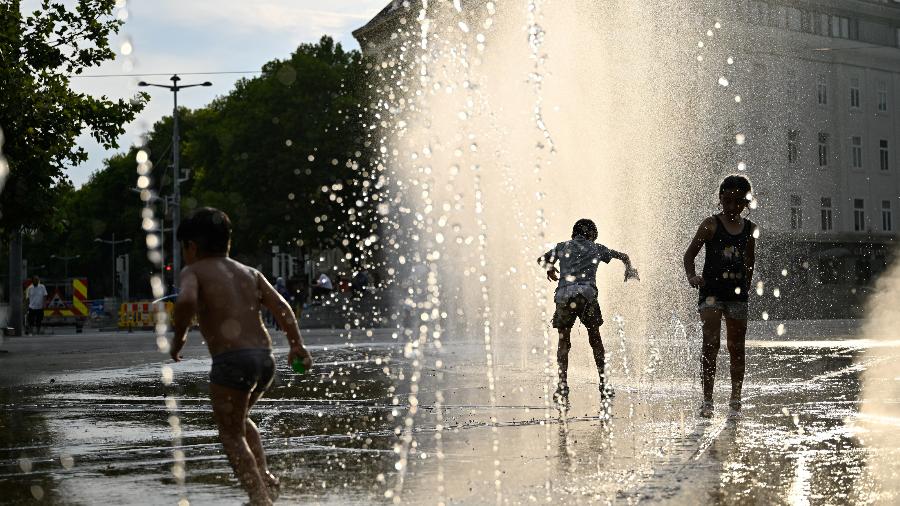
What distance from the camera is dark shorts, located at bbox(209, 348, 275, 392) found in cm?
548

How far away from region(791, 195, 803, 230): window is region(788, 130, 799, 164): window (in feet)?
5.96

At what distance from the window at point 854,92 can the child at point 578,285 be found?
5674 cm

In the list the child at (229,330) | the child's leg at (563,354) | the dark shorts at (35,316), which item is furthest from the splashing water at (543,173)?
the dark shorts at (35,316)

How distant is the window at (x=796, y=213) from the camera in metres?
61.2

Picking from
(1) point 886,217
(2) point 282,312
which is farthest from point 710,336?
(1) point 886,217

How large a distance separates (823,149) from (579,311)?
2184 inches

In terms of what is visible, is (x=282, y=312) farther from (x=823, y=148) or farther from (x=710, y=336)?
(x=823, y=148)

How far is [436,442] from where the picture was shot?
7.59m

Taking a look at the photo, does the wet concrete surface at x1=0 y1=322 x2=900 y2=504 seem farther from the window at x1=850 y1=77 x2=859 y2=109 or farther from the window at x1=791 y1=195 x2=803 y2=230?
the window at x1=850 y1=77 x2=859 y2=109

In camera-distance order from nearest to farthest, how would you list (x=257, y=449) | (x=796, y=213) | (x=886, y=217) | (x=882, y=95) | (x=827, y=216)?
(x=257, y=449)
(x=796, y=213)
(x=827, y=216)
(x=882, y=95)
(x=886, y=217)

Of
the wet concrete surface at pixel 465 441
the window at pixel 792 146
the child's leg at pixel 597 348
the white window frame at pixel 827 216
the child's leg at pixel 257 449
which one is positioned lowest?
the wet concrete surface at pixel 465 441

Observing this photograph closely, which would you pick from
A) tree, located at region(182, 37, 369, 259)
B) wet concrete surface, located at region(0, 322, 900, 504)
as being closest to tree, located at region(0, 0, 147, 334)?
wet concrete surface, located at region(0, 322, 900, 504)

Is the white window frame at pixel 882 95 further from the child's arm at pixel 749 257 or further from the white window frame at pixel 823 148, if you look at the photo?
the child's arm at pixel 749 257

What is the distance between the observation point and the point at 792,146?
61125 mm
